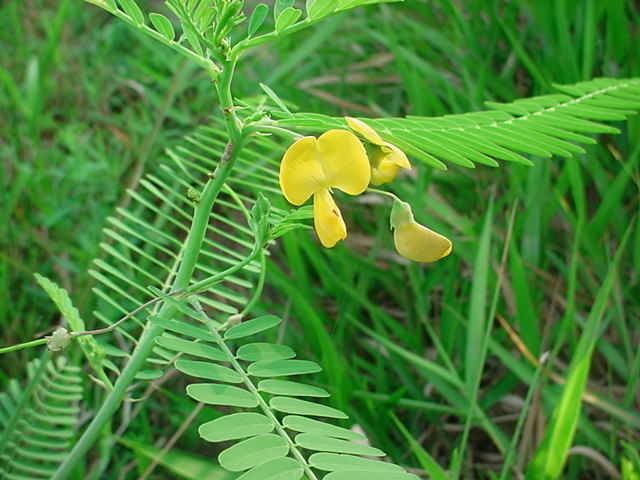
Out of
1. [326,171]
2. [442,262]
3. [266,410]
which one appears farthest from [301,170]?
[442,262]

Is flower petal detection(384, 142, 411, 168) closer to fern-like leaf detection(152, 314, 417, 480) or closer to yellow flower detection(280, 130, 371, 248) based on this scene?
yellow flower detection(280, 130, 371, 248)

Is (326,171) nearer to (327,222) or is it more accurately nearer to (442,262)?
(327,222)

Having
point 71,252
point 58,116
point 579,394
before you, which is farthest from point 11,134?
point 579,394

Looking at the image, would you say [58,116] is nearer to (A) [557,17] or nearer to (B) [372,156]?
(A) [557,17]

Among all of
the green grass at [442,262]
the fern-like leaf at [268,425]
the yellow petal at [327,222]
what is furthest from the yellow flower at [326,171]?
the green grass at [442,262]

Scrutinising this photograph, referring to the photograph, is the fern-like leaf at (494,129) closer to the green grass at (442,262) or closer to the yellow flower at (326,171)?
the yellow flower at (326,171)

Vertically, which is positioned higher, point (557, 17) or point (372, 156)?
point (557, 17)
